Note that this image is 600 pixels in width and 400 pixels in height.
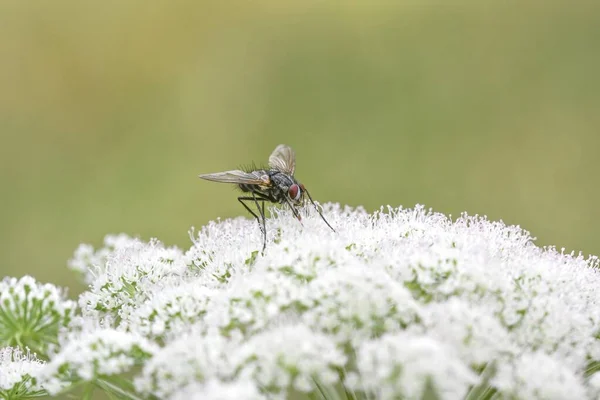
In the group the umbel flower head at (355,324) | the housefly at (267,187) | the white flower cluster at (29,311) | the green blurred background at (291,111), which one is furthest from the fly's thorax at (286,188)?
the green blurred background at (291,111)

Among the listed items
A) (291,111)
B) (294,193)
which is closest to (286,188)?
(294,193)

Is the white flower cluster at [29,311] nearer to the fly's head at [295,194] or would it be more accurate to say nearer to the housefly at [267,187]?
the housefly at [267,187]

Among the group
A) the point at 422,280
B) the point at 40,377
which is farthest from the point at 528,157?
the point at 40,377

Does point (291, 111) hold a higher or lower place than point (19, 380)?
higher

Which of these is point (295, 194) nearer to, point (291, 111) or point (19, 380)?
point (19, 380)

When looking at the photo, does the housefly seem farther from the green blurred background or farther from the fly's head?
the green blurred background
